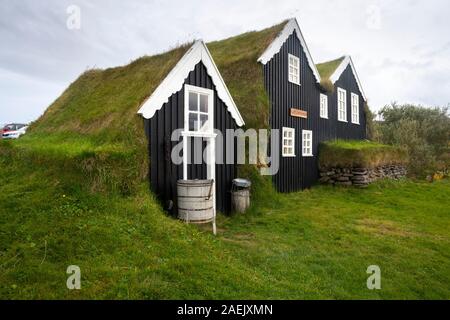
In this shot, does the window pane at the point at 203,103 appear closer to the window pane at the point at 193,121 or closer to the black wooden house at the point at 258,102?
the black wooden house at the point at 258,102

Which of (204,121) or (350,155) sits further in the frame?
(350,155)

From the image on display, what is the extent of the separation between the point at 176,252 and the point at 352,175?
45.6 feet

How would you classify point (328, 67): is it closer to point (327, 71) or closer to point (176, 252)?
point (327, 71)

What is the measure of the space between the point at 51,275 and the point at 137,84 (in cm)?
647

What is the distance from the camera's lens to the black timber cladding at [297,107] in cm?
1536

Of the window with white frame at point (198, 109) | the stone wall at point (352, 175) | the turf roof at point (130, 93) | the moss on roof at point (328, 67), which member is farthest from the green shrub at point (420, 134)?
the window with white frame at point (198, 109)

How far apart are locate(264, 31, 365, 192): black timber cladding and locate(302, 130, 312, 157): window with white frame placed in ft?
0.73

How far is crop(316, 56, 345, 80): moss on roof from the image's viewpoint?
66.9 ft

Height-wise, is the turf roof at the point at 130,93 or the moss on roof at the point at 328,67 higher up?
the moss on roof at the point at 328,67

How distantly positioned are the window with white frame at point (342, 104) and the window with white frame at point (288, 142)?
6118 millimetres

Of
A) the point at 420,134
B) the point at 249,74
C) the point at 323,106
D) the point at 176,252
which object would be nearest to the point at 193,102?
the point at 176,252

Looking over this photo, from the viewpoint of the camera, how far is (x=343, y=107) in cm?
2156

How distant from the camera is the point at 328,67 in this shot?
2152 centimetres

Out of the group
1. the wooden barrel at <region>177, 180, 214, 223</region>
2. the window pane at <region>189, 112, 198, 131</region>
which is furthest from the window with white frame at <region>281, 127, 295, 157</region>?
the wooden barrel at <region>177, 180, 214, 223</region>
